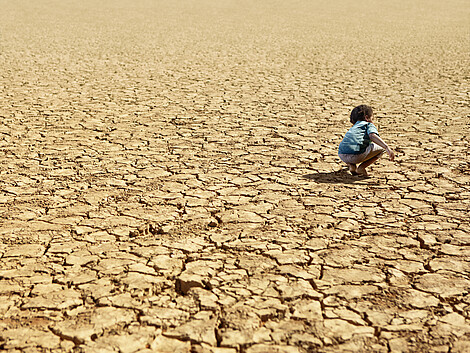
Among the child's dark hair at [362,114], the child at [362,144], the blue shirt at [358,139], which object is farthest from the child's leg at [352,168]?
the child's dark hair at [362,114]

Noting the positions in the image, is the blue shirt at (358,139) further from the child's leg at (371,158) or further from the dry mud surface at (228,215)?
the dry mud surface at (228,215)

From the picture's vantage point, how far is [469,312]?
264cm

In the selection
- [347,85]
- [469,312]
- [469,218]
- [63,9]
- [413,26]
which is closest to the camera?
[469,312]

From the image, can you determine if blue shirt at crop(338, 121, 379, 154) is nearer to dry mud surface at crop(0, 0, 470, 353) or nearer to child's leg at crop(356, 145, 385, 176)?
child's leg at crop(356, 145, 385, 176)

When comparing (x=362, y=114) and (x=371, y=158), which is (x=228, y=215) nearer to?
(x=371, y=158)

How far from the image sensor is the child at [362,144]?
429 centimetres

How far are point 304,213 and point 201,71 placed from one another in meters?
6.29

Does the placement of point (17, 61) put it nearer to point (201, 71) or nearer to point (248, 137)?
point (201, 71)

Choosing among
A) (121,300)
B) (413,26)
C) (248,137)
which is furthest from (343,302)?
(413,26)

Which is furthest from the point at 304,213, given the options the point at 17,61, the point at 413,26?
the point at 413,26

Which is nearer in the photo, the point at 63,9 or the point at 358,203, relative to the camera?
the point at 358,203

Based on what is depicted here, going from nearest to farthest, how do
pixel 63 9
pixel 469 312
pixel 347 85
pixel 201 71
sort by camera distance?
pixel 469 312, pixel 347 85, pixel 201 71, pixel 63 9

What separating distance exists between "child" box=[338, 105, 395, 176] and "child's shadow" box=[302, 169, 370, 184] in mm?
64

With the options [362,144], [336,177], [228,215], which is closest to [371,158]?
[362,144]
